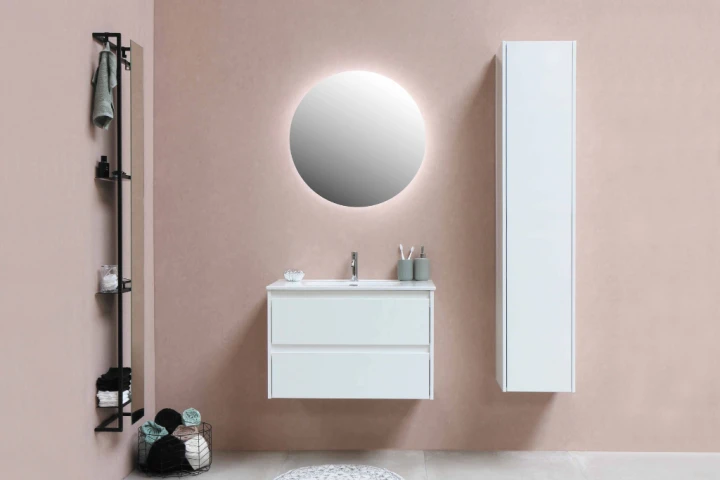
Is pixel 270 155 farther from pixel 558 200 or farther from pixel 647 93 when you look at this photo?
pixel 647 93

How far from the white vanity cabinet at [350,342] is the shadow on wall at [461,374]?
393mm

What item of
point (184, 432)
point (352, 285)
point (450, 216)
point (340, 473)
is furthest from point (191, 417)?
→ point (450, 216)

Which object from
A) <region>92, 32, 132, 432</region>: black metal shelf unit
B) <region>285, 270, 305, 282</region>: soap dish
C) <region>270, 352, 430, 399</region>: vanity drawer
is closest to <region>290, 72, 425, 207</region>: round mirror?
<region>285, 270, 305, 282</region>: soap dish

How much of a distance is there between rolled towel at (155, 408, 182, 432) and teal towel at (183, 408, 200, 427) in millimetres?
71

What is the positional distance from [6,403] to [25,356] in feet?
0.56

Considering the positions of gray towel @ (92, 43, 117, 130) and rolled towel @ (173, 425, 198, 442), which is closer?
gray towel @ (92, 43, 117, 130)

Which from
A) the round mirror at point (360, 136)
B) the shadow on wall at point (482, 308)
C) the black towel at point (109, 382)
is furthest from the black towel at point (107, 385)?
the shadow on wall at point (482, 308)

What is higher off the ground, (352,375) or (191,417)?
(352,375)

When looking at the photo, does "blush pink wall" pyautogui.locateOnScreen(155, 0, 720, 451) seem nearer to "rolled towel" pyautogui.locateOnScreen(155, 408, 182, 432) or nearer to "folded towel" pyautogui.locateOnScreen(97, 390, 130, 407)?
"rolled towel" pyautogui.locateOnScreen(155, 408, 182, 432)

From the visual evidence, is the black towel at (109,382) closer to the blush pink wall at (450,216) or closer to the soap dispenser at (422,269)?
the blush pink wall at (450,216)

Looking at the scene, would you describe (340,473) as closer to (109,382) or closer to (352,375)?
(352,375)

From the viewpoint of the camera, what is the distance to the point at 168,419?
3.24 m

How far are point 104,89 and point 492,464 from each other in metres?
2.43

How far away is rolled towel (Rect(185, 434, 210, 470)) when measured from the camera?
3.07m
